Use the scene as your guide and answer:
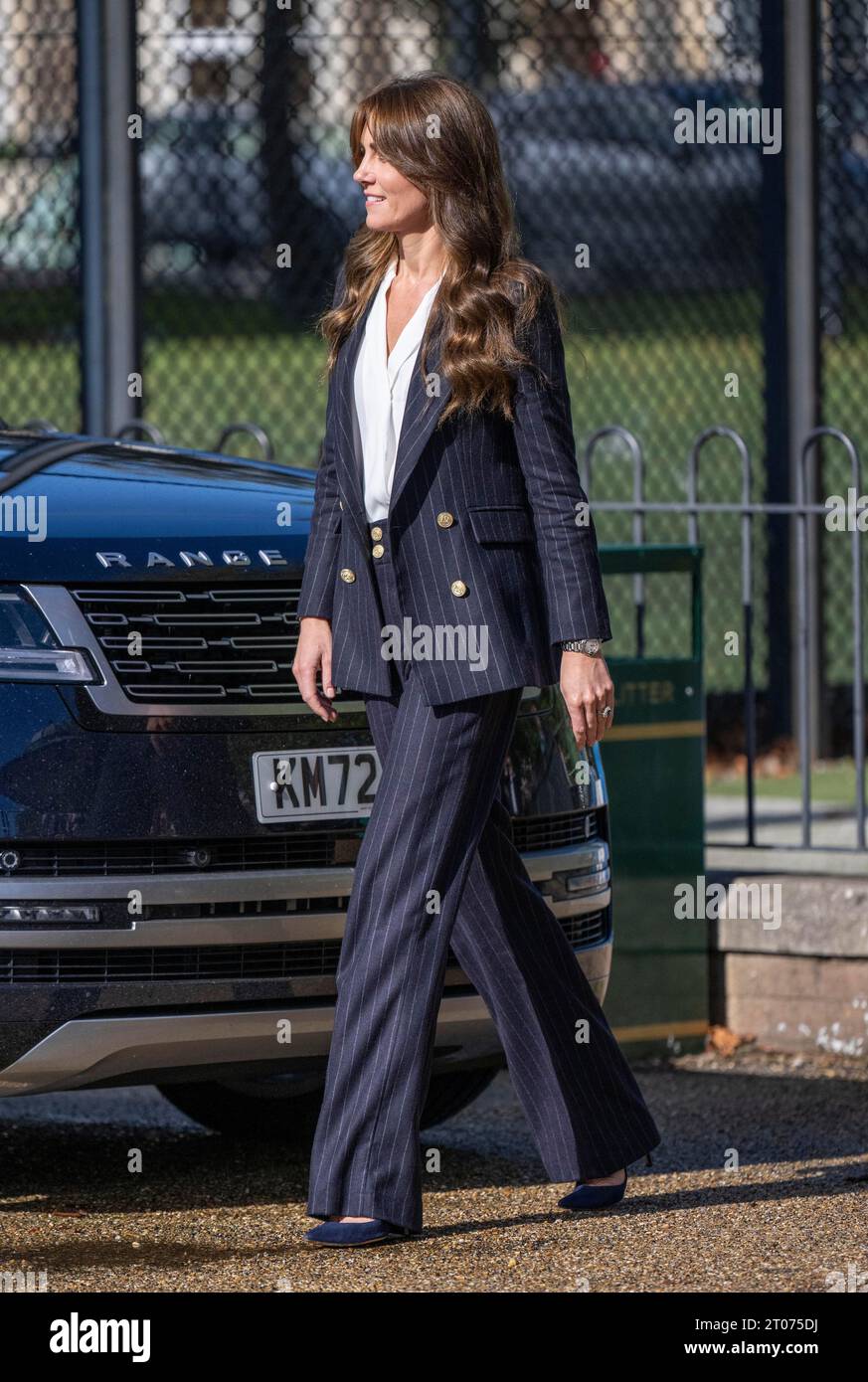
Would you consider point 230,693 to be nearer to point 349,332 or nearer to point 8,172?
point 349,332

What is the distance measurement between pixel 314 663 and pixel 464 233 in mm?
751

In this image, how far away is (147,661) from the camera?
13.1 feet

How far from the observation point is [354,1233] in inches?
152

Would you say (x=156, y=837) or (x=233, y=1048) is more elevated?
(x=156, y=837)

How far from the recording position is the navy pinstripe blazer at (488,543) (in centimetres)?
379

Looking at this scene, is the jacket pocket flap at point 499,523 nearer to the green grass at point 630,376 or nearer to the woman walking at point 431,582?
the woman walking at point 431,582

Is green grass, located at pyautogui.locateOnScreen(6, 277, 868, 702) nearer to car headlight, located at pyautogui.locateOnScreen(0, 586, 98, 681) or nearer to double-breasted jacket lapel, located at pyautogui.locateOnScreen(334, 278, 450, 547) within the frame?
double-breasted jacket lapel, located at pyautogui.locateOnScreen(334, 278, 450, 547)

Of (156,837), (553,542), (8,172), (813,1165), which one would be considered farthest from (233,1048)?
(8,172)

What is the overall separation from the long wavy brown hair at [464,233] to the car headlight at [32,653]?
2.39ft

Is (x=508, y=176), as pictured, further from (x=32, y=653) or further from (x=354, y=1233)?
(x=354, y=1233)

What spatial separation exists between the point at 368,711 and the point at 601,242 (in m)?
4.75

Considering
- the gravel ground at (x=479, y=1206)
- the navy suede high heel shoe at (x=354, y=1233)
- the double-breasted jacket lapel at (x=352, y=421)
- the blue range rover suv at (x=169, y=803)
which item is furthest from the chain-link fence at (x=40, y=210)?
the navy suede high heel shoe at (x=354, y=1233)

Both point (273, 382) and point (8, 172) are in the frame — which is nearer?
point (8, 172)

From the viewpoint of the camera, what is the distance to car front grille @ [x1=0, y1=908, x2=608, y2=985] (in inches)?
153
